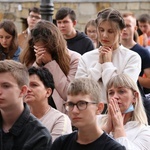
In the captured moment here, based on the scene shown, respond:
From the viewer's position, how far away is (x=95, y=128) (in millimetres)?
3729

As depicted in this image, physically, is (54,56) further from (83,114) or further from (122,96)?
(83,114)

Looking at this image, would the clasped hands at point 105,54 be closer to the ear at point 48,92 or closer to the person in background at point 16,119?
the ear at point 48,92

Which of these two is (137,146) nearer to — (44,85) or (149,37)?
(44,85)

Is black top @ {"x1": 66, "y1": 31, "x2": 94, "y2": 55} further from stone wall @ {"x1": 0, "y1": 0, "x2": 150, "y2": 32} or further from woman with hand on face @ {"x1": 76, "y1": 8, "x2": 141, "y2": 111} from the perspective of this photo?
stone wall @ {"x1": 0, "y1": 0, "x2": 150, "y2": 32}

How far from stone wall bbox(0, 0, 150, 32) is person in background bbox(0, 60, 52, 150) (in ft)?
34.6

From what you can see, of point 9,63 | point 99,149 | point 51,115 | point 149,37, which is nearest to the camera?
point 99,149

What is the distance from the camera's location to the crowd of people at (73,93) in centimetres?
379

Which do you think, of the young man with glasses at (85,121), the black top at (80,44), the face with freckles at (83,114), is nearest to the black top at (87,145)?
the young man with glasses at (85,121)

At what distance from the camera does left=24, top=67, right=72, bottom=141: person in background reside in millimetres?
4684

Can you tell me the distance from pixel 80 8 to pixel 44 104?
10.4 meters

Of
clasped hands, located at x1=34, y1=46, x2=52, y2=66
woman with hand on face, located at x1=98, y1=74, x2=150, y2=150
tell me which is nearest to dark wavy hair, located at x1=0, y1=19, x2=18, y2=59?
clasped hands, located at x1=34, y1=46, x2=52, y2=66

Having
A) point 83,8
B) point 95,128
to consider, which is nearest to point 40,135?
point 95,128

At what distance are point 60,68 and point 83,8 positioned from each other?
9673 mm

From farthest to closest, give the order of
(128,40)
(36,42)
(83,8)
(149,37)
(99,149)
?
(83,8) < (149,37) < (128,40) < (36,42) < (99,149)
